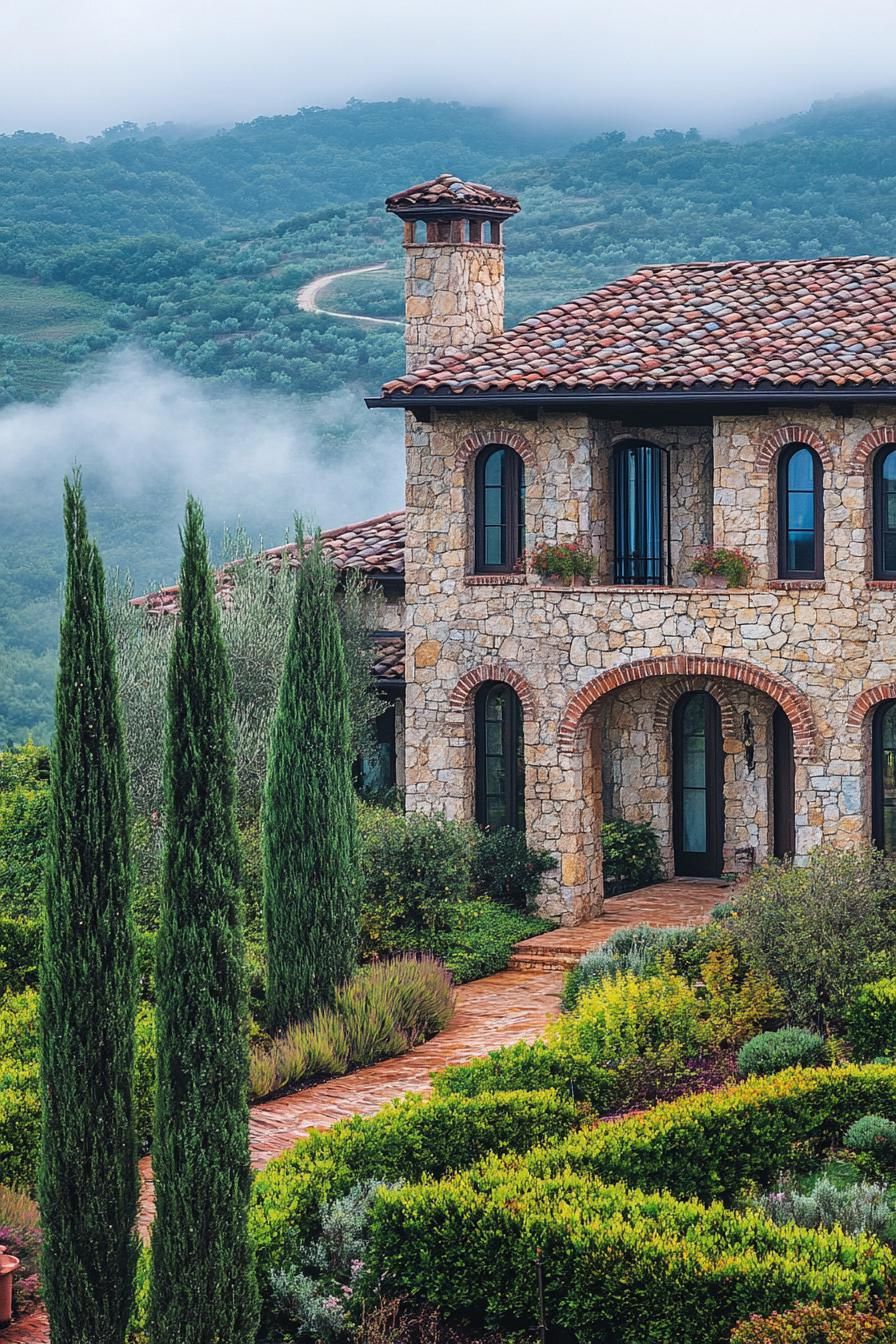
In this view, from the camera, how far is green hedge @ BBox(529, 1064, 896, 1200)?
51.7 feet

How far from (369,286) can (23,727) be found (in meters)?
24.2

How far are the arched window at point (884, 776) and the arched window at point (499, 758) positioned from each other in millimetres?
4590

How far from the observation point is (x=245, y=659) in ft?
94.1

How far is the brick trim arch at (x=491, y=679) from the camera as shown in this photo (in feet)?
89.9

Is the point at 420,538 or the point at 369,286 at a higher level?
the point at 369,286

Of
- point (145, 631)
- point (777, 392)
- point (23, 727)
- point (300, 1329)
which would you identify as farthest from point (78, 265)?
point (300, 1329)

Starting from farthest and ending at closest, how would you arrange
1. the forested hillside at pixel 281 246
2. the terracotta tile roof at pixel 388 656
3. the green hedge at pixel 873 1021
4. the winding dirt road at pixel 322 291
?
the winding dirt road at pixel 322 291, the forested hillside at pixel 281 246, the terracotta tile roof at pixel 388 656, the green hedge at pixel 873 1021

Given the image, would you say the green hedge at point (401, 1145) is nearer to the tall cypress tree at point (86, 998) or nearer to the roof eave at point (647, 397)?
the tall cypress tree at point (86, 998)

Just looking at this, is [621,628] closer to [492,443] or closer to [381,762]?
[492,443]

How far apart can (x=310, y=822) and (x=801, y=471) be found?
8337 mm

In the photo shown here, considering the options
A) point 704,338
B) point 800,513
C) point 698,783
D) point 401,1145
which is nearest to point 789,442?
point 800,513

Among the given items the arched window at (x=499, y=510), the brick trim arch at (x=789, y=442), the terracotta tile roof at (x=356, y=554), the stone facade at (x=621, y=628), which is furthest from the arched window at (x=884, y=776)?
the terracotta tile roof at (x=356, y=554)

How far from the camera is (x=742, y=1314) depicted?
1325 centimetres

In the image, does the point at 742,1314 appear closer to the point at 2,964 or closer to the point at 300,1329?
the point at 300,1329
